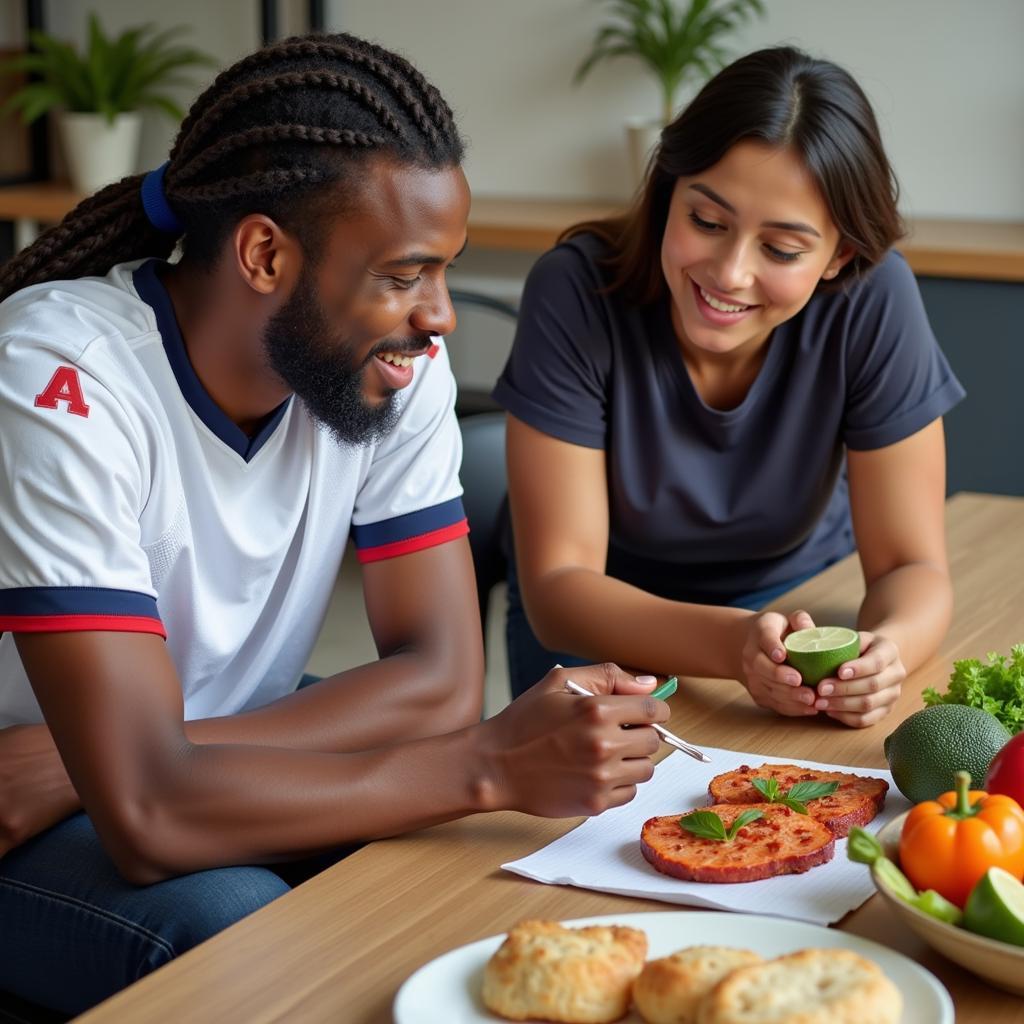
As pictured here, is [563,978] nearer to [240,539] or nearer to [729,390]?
[240,539]

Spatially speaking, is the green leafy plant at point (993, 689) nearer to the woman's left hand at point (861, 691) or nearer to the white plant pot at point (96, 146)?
the woman's left hand at point (861, 691)

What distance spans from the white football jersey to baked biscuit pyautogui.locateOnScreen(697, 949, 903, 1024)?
61 centimetres

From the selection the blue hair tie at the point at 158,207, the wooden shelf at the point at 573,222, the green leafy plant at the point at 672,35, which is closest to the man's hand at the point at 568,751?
the blue hair tie at the point at 158,207

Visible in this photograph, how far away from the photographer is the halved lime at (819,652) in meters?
1.40

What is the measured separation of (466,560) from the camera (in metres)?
1.59

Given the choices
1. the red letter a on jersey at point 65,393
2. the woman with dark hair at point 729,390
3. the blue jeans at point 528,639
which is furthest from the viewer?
the blue jeans at point 528,639

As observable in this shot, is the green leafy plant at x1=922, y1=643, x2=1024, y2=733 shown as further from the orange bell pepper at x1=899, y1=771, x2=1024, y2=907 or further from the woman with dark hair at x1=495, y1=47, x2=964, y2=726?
the orange bell pepper at x1=899, y1=771, x2=1024, y2=907

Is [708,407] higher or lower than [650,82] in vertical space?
lower

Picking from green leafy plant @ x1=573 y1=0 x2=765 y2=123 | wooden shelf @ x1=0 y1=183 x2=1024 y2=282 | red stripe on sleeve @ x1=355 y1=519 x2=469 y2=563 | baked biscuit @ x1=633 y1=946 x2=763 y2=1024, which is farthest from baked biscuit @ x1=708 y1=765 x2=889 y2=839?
green leafy plant @ x1=573 y1=0 x2=765 y2=123

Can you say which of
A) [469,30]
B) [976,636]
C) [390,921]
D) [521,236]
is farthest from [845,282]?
[469,30]

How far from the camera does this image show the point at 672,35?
13.2 feet

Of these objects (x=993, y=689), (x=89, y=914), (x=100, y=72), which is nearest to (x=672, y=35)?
(x=100, y=72)

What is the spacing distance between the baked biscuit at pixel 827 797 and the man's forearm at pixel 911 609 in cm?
32

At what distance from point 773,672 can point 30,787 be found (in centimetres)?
69
